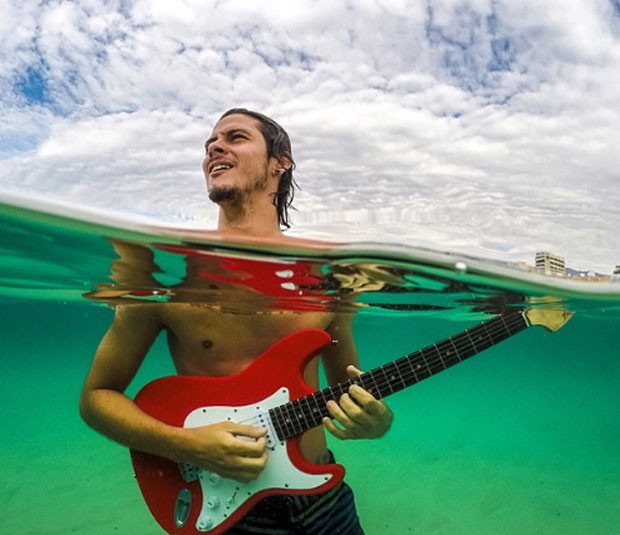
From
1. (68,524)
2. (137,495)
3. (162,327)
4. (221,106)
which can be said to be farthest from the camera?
(137,495)

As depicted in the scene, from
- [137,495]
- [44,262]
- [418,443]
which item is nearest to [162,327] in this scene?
[44,262]

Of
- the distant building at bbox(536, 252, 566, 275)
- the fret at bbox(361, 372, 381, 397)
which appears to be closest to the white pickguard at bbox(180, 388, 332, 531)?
the fret at bbox(361, 372, 381, 397)

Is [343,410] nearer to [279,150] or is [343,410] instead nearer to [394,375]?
[394,375]

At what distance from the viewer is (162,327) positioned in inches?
154

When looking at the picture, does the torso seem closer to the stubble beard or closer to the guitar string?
the guitar string

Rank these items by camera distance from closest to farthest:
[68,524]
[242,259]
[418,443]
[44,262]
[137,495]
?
[242,259] < [44,262] < [68,524] < [137,495] < [418,443]

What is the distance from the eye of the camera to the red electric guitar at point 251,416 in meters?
3.26

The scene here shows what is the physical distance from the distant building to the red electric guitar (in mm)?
3213

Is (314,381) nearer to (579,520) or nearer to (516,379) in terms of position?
(579,520)

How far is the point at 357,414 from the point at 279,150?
7.72 ft

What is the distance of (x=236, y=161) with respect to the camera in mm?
4133

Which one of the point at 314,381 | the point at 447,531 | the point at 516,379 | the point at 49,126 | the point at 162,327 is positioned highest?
the point at 49,126

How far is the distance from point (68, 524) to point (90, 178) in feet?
19.4

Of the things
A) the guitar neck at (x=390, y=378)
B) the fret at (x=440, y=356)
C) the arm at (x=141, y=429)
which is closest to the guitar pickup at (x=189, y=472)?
the arm at (x=141, y=429)
